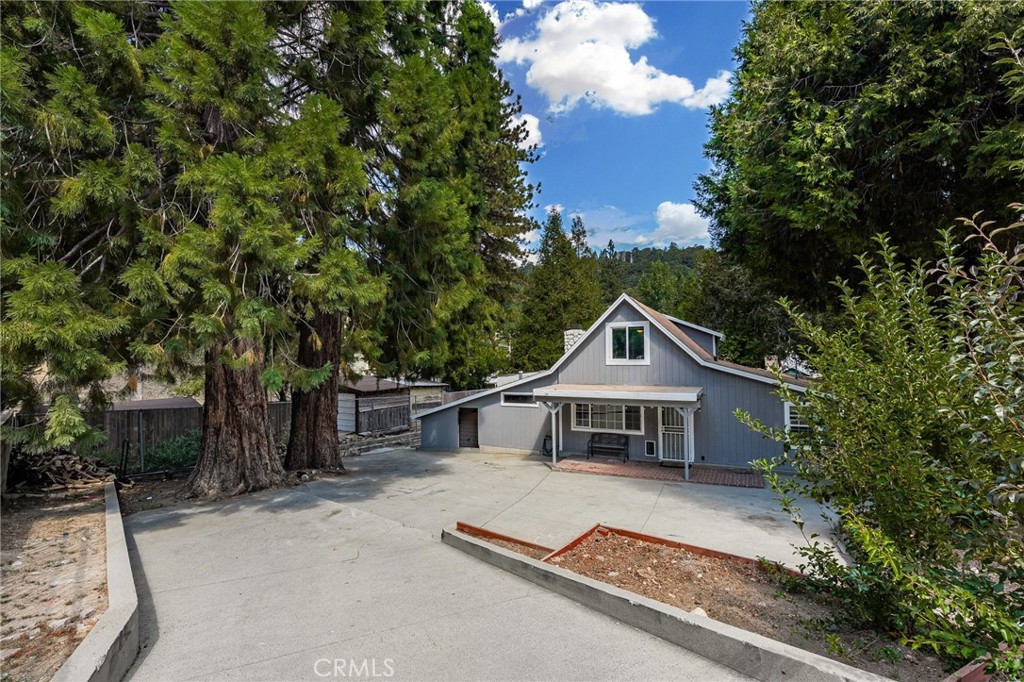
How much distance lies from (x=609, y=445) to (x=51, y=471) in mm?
11713

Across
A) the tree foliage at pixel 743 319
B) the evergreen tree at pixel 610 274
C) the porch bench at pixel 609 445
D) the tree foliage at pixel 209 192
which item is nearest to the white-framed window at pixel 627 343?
the porch bench at pixel 609 445

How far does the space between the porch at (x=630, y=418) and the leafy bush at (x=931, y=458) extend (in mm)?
7415

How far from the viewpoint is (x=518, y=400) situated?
14.3 metres

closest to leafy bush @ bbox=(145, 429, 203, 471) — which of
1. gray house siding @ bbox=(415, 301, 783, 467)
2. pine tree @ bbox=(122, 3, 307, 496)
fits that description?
pine tree @ bbox=(122, 3, 307, 496)

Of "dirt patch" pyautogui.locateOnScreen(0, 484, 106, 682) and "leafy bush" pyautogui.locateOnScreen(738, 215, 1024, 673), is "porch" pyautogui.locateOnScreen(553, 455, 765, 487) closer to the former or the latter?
"leafy bush" pyautogui.locateOnScreen(738, 215, 1024, 673)


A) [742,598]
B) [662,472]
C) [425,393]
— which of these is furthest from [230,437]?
[425,393]

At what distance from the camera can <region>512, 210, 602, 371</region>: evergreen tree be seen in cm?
2794

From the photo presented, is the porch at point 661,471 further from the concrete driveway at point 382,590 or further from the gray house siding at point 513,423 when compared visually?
the concrete driveway at point 382,590

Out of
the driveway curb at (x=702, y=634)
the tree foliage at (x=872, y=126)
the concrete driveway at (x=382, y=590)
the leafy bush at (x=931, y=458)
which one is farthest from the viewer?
the tree foliage at (x=872, y=126)

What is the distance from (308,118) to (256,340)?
2.99m

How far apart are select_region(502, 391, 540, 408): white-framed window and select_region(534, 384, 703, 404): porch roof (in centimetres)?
133

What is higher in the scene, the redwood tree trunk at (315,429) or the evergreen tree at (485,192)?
the evergreen tree at (485,192)

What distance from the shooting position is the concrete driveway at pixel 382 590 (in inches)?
116

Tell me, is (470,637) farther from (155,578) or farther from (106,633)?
(155,578)
